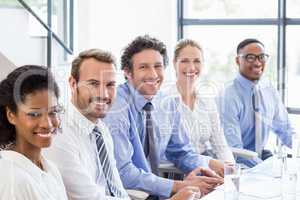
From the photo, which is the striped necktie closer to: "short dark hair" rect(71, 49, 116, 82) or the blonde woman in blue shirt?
"short dark hair" rect(71, 49, 116, 82)

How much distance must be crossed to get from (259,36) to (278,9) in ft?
1.01

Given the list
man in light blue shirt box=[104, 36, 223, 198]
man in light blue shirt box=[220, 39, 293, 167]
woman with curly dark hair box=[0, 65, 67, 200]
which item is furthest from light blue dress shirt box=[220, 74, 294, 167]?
woman with curly dark hair box=[0, 65, 67, 200]

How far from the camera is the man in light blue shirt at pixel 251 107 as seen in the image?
145 inches

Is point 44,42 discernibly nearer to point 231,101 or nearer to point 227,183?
point 231,101

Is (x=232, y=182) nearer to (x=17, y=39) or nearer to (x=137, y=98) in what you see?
(x=137, y=98)

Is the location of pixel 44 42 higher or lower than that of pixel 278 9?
lower

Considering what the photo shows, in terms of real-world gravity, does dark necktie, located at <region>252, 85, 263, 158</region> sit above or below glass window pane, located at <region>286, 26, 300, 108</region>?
below

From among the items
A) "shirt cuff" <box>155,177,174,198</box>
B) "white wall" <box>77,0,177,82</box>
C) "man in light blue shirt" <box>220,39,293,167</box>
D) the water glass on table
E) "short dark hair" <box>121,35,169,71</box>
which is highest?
"white wall" <box>77,0,177,82</box>

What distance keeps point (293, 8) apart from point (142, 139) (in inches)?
98.2

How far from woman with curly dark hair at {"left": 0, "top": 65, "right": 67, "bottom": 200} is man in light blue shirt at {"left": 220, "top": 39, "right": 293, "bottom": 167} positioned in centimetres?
199

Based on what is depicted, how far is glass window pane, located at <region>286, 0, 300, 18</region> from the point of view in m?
4.77

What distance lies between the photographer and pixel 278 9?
4.84 metres

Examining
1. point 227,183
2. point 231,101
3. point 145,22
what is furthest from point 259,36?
point 227,183

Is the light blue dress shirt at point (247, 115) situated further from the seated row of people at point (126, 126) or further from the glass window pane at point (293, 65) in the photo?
the glass window pane at point (293, 65)
